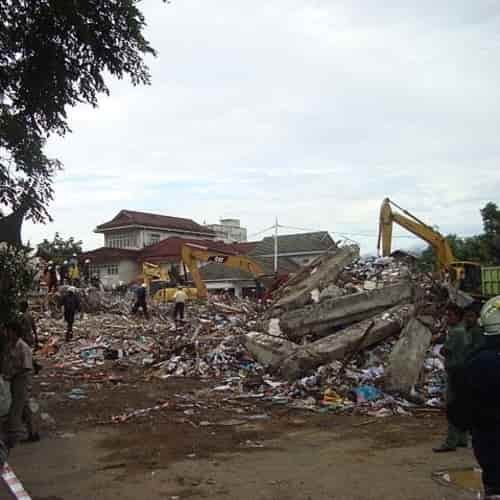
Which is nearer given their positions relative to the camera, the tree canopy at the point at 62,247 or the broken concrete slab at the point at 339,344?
the broken concrete slab at the point at 339,344

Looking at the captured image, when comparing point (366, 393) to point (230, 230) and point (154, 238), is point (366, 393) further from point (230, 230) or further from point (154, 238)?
point (230, 230)

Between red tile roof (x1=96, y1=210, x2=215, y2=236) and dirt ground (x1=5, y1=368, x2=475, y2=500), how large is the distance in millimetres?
53943

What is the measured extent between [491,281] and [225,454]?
41.7 ft

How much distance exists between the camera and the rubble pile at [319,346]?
10.9 meters

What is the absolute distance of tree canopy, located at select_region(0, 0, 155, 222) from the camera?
32.4 feet

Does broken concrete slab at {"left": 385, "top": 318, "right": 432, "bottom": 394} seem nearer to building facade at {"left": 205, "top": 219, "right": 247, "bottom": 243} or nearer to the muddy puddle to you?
the muddy puddle

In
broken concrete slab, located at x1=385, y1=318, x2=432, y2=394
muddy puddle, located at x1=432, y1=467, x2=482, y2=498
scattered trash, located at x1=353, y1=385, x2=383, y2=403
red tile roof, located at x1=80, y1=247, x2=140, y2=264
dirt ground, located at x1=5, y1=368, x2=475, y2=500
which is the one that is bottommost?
dirt ground, located at x1=5, y1=368, x2=475, y2=500

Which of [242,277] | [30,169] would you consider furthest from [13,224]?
[242,277]

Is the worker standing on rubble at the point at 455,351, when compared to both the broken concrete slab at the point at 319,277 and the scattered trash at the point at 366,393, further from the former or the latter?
the broken concrete slab at the point at 319,277

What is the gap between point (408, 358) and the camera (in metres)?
11.0

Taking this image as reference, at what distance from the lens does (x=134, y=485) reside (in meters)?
6.52

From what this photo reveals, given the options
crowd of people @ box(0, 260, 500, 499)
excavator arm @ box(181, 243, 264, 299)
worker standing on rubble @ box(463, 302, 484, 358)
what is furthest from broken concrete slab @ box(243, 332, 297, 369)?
excavator arm @ box(181, 243, 264, 299)

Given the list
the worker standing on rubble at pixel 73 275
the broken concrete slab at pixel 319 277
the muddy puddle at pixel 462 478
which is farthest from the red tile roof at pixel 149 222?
the muddy puddle at pixel 462 478

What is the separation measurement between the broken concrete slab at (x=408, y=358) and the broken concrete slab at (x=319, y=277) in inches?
187
